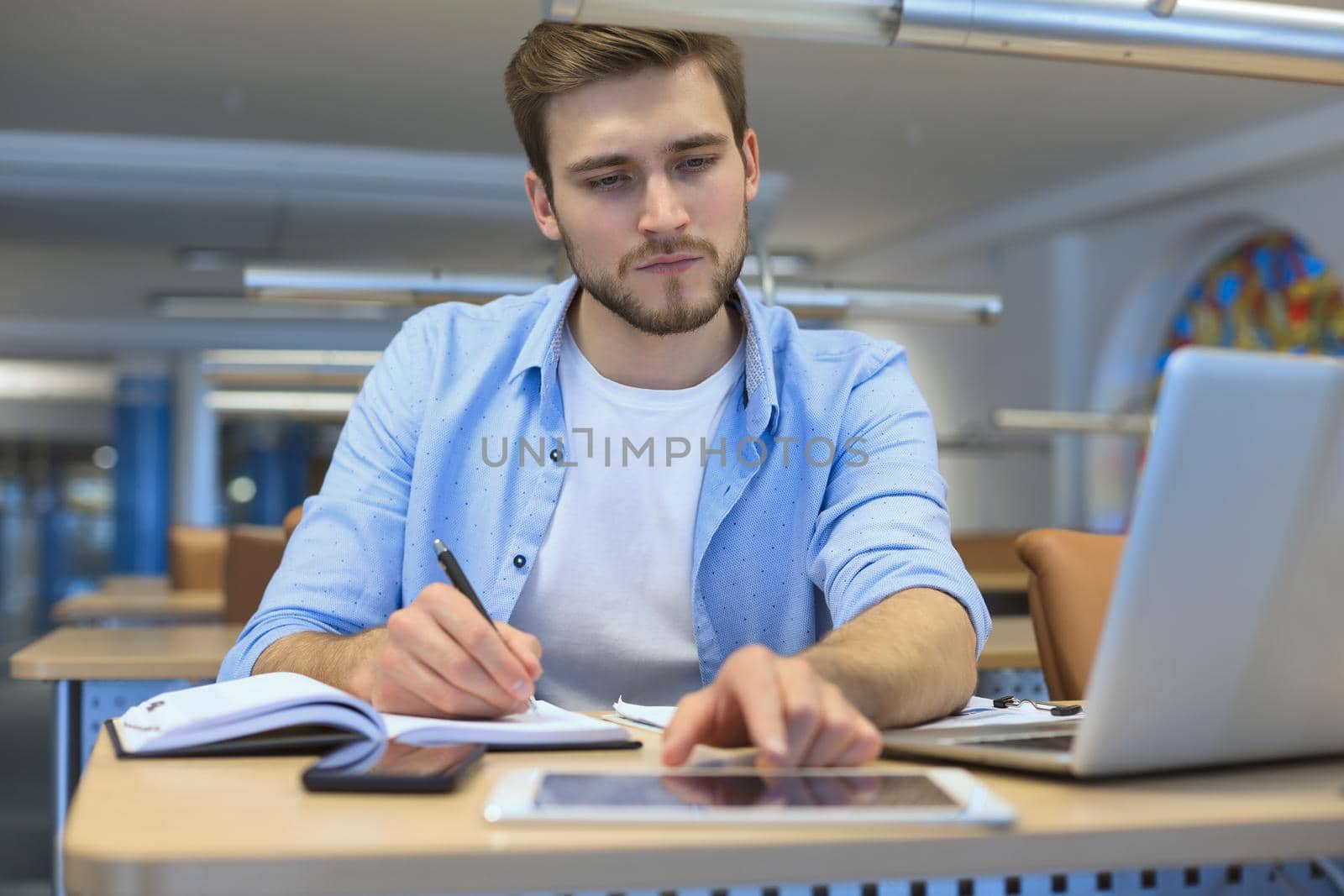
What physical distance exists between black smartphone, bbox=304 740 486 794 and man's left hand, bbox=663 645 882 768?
126mm

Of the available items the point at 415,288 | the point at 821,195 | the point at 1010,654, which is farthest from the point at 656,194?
the point at 821,195

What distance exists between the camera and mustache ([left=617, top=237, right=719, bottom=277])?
1.42 meters

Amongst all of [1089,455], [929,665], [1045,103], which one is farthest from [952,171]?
[929,665]

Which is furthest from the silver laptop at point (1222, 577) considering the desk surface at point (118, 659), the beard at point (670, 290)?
the desk surface at point (118, 659)

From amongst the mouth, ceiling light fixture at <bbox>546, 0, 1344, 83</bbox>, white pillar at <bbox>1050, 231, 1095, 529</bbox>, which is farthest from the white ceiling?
ceiling light fixture at <bbox>546, 0, 1344, 83</bbox>

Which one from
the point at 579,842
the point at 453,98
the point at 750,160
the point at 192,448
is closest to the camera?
the point at 579,842

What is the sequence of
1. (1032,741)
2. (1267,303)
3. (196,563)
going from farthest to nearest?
(1267,303)
(196,563)
(1032,741)

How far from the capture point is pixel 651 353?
5.09ft

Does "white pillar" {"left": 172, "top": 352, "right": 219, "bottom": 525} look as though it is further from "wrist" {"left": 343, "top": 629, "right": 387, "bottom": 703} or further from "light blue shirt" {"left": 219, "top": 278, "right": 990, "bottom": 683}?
"wrist" {"left": 343, "top": 629, "right": 387, "bottom": 703}

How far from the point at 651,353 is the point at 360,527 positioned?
0.37 meters

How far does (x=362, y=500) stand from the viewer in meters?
1.46

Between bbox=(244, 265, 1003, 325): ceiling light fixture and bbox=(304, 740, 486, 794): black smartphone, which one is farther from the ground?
bbox=(244, 265, 1003, 325): ceiling light fixture

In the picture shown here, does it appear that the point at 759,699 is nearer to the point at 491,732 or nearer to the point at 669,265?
the point at 491,732

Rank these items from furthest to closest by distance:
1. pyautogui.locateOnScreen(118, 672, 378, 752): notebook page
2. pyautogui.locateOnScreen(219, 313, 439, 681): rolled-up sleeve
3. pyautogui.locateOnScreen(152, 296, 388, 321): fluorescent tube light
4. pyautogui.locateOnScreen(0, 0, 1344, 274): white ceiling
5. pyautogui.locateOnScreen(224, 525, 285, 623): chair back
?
1. pyautogui.locateOnScreen(152, 296, 388, 321): fluorescent tube light
2. pyautogui.locateOnScreen(0, 0, 1344, 274): white ceiling
3. pyautogui.locateOnScreen(224, 525, 285, 623): chair back
4. pyautogui.locateOnScreen(219, 313, 439, 681): rolled-up sleeve
5. pyautogui.locateOnScreen(118, 672, 378, 752): notebook page
